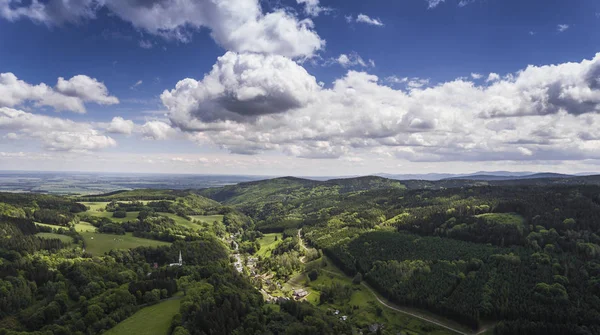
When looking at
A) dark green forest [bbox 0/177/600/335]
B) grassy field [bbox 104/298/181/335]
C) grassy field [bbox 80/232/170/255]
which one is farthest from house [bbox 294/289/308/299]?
grassy field [bbox 80/232/170/255]

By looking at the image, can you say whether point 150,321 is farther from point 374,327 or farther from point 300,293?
point 374,327

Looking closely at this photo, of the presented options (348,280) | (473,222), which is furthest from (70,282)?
(473,222)

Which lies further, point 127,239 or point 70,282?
point 127,239

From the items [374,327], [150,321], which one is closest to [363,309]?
[374,327]

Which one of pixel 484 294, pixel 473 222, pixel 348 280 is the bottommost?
pixel 348 280

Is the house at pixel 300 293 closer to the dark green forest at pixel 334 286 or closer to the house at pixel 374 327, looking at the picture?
the dark green forest at pixel 334 286

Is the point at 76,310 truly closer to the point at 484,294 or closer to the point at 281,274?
the point at 281,274
